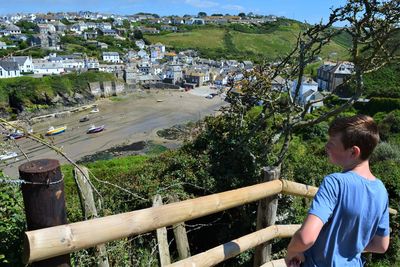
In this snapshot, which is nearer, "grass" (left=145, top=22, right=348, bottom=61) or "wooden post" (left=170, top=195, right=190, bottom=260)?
"wooden post" (left=170, top=195, right=190, bottom=260)

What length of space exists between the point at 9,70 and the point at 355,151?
65.1 meters

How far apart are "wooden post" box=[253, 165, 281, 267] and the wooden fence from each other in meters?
0.07

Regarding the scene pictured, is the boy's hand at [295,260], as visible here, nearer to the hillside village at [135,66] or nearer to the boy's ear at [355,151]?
the boy's ear at [355,151]

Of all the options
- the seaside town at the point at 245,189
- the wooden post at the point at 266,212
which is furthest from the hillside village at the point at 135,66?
the wooden post at the point at 266,212

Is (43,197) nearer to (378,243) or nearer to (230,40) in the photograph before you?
(378,243)

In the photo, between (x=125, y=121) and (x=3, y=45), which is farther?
(x=3, y=45)

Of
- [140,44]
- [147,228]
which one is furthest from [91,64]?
[147,228]

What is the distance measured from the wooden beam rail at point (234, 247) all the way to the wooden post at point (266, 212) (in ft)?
0.23

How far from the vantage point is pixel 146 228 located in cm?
185

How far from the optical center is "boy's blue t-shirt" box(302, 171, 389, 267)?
1.65 metres

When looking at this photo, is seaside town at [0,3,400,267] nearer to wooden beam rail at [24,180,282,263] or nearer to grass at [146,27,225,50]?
wooden beam rail at [24,180,282,263]

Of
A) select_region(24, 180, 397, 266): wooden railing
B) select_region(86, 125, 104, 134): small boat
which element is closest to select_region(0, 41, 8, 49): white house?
select_region(86, 125, 104, 134): small boat

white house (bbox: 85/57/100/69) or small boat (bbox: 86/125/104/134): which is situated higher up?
white house (bbox: 85/57/100/69)

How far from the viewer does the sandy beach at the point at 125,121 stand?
31097 millimetres
